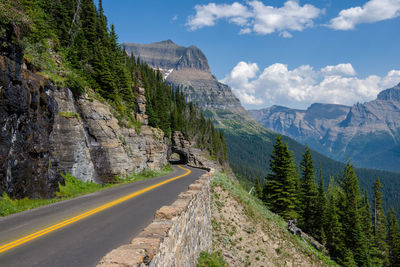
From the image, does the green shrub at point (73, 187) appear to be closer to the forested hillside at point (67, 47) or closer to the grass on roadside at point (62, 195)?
the grass on roadside at point (62, 195)

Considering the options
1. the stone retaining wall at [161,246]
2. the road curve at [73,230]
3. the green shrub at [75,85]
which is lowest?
the road curve at [73,230]

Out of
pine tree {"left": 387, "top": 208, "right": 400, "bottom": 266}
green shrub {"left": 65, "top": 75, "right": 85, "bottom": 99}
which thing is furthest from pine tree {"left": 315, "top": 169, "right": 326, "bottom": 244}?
green shrub {"left": 65, "top": 75, "right": 85, "bottom": 99}

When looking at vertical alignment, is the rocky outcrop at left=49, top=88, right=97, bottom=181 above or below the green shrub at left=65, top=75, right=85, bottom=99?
below

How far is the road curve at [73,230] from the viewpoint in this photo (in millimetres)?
6598

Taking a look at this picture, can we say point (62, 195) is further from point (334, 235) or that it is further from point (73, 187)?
point (334, 235)

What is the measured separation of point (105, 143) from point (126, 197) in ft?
34.5

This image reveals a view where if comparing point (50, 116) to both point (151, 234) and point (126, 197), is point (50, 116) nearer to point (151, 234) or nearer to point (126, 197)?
point (126, 197)

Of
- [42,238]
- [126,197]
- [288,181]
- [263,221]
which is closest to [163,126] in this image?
[288,181]

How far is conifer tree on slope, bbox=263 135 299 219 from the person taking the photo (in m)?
34.4

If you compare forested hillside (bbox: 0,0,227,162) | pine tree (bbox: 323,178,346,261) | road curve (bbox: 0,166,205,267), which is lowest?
pine tree (bbox: 323,178,346,261)

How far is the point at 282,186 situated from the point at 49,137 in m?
30.1

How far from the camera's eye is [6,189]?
12.8 metres

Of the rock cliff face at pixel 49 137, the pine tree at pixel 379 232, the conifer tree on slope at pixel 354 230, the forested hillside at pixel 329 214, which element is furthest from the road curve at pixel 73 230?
the pine tree at pixel 379 232

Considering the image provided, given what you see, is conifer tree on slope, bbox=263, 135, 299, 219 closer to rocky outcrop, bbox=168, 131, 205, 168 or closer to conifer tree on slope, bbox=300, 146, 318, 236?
conifer tree on slope, bbox=300, 146, 318, 236
